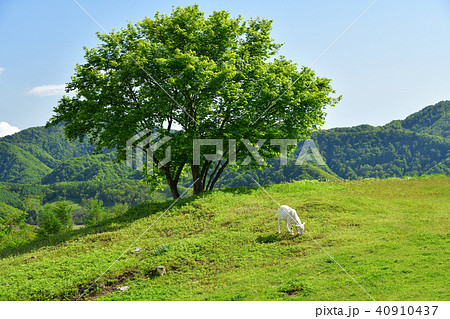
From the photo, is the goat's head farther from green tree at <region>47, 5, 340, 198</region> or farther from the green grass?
green tree at <region>47, 5, 340, 198</region>

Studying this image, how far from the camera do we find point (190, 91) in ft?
88.1

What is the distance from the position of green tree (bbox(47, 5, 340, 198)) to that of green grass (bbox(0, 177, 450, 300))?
550 centimetres

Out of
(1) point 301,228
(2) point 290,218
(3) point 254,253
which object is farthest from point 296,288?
(2) point 290,218

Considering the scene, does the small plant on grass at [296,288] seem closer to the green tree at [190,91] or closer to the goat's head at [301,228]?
the goat's head at [301,228]

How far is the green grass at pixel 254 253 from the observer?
1228 centimetres

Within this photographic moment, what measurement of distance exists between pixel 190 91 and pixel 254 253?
1411cm

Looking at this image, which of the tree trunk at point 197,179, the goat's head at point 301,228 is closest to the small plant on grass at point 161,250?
the goat's head at point 301,228

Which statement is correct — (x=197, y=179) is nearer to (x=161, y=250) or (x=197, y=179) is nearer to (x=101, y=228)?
(x=101, y=228)

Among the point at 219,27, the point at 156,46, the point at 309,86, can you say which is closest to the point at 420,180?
the point at 309,86

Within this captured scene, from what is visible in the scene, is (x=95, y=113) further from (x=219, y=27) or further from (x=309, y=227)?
(x=309, y=227)

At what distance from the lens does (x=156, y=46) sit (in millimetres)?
26641

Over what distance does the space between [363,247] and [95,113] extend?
21.2m

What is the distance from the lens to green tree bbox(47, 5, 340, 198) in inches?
1045

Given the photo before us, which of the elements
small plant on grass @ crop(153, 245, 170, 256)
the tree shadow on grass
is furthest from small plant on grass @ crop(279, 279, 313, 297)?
the tree shadow on grass
